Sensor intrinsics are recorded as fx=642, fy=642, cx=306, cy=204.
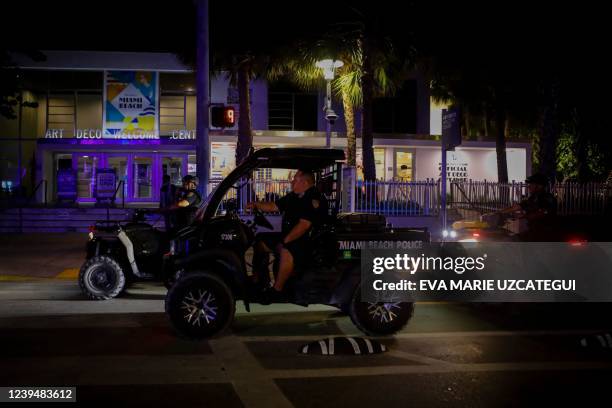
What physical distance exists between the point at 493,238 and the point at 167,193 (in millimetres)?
6658

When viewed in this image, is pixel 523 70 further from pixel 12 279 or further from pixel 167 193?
pixel 12 279

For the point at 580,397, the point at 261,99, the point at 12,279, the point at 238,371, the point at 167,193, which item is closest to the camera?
the point at 580,397

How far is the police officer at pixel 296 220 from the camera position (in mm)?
6734

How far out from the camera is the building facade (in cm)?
2712

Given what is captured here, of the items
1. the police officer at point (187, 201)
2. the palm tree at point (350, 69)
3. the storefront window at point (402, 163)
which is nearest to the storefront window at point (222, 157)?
the palm tree at point (350, 69)

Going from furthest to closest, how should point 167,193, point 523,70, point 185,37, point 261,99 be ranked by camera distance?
point 261,99
point 185,37
point 523,70
point 167,193

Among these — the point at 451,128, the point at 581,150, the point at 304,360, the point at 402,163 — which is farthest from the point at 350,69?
the point at 581,150

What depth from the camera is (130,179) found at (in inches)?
1113

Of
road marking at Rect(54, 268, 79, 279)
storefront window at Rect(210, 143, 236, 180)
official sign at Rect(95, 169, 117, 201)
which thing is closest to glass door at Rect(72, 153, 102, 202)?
official sign at Rect(95, 169, 117, 201)

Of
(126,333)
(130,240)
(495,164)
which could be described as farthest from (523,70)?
(126,333)

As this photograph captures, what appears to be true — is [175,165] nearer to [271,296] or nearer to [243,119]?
[243,119]

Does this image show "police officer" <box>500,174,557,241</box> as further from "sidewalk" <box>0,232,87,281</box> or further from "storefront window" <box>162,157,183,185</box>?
"storefront window" <box>162,157,183,185</box>

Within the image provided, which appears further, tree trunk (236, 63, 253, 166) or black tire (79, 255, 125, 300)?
tree trunk (236, 63, 253, 166)

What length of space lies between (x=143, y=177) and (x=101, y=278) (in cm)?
1965
